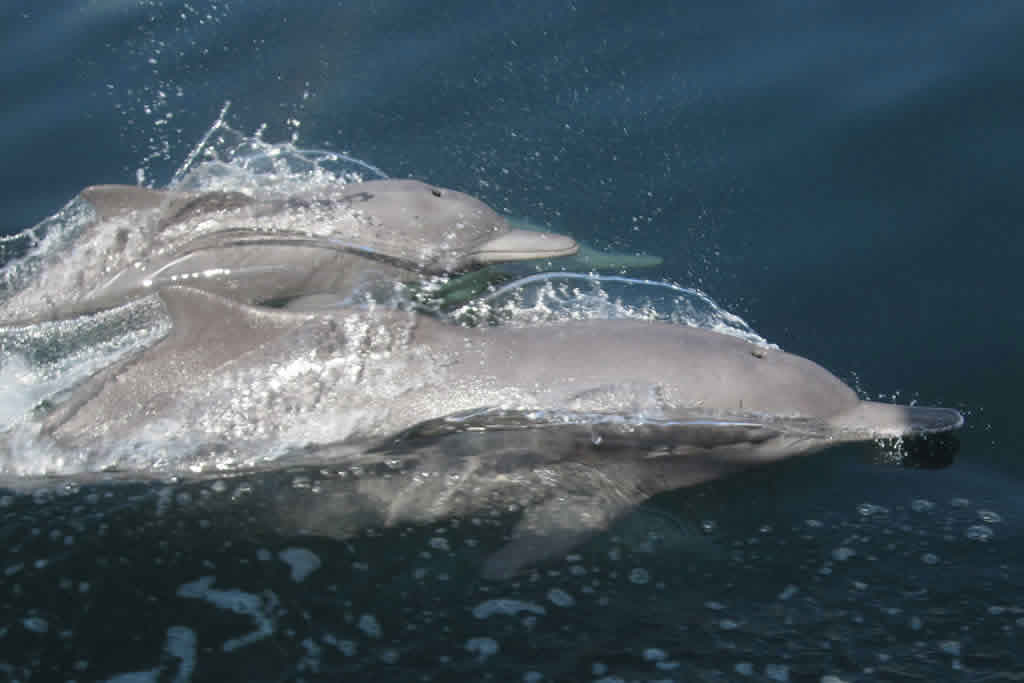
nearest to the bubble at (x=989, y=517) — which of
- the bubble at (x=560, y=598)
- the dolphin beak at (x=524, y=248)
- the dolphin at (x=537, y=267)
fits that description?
the bubble at (x=560, y=598)

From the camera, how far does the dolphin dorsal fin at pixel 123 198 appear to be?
7.79 meters

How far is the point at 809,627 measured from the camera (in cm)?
504

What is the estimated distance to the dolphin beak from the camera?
804cm

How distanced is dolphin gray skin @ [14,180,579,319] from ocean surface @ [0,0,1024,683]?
2.46 ft

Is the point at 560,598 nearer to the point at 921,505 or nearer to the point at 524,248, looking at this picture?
the point at 921,505

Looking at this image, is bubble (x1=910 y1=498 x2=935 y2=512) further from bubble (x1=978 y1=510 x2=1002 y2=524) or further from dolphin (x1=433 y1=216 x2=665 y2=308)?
dolphin (x1=433 y1=216 x2=665 y2=308)

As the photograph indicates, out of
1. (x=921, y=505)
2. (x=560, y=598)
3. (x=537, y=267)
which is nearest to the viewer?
(x=560, y=598)

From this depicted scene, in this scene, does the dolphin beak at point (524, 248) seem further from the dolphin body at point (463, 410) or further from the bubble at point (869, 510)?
the bubble at point (869, 510)

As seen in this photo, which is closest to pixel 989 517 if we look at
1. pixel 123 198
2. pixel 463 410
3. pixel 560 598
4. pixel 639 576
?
pixel 639 576

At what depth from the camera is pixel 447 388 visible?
6.03 meters

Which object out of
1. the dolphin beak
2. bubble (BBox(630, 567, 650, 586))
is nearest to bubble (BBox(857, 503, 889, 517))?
bubble (BBox(630, 567, 650, 586))

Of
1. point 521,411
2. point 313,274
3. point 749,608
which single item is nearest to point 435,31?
point 313,274

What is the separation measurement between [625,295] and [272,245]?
2.26 m

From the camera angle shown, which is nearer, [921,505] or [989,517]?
[989,517]
